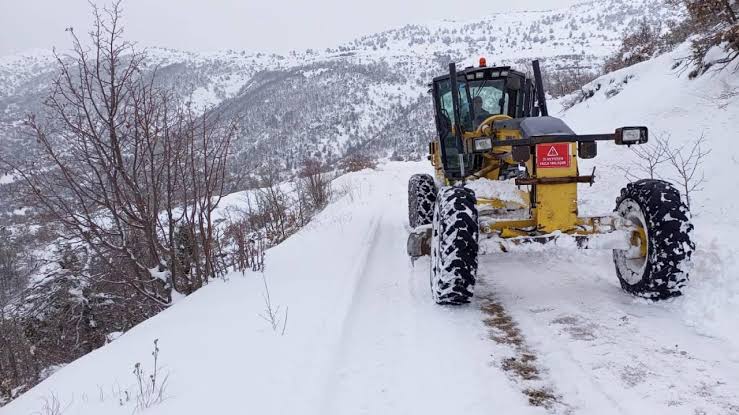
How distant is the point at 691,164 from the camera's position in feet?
19.2

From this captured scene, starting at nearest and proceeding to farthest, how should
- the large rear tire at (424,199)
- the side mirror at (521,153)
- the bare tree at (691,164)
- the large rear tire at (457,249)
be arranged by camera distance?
the large rear tire at (457,249) → the side mirror at (521,153) → the bare tree at (691,164) → the large rear tire at (424,199)

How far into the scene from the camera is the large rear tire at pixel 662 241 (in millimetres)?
3467

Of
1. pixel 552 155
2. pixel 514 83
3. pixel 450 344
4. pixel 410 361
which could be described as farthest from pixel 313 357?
pixel 514 83

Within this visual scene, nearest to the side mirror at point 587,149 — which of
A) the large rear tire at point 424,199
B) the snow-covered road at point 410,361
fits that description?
the snow-covered road at point 410,361

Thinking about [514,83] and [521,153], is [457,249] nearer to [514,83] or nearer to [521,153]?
[521,153]

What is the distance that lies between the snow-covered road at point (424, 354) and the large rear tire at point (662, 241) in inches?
6.6

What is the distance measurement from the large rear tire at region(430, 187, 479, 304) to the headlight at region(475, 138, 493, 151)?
1.46ft

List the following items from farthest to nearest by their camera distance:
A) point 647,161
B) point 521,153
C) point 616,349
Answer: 1. point 647,161
2. point 521,153
3. point 616,349

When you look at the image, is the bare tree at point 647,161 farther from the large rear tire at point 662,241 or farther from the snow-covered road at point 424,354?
the large rear tire at point 662,241

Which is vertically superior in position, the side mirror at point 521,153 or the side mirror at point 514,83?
the side mirror at point 514,83

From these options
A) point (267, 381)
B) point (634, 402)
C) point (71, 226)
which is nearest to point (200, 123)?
point (71, 226)

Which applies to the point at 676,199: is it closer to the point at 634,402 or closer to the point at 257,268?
the point at 634,402

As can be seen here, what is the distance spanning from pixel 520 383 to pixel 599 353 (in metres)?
0.64

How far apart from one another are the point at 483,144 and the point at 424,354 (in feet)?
6.33
